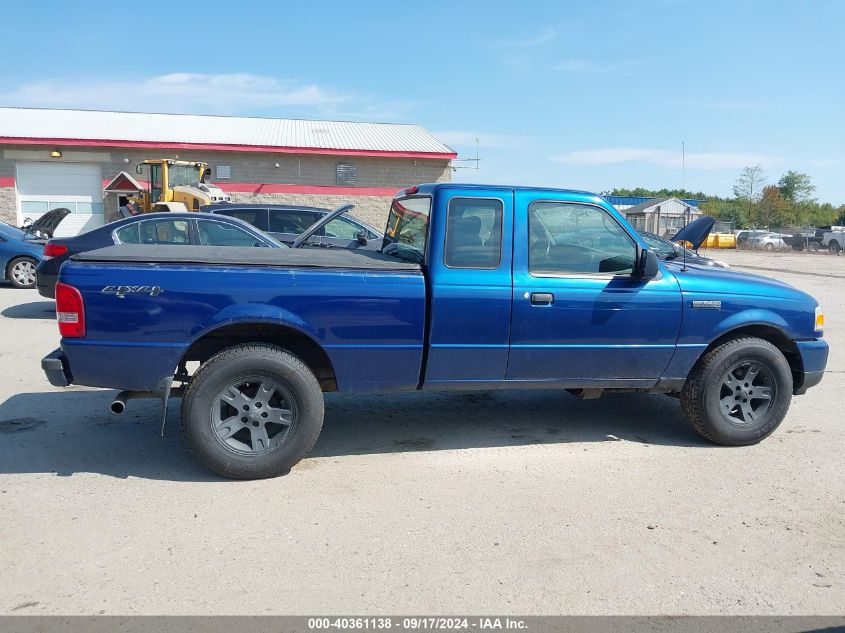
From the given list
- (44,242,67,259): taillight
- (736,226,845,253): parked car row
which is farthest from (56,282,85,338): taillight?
(736,226,845,253): parked car row

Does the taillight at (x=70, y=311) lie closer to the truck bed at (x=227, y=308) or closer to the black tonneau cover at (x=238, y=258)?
the truck bed at (x=227, y=308)

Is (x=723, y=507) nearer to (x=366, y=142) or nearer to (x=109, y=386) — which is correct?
(x=109, y=386)

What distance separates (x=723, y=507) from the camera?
4434 millimetres

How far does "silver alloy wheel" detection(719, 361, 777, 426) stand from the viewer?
18.1 feet

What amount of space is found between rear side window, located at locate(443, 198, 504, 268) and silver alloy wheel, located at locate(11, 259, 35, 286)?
11.0 meters

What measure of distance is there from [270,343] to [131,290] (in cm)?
93

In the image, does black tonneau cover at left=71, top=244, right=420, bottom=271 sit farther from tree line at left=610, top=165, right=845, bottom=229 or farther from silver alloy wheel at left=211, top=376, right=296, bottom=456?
tree line at left=610, top=165, right=845, bottom=229

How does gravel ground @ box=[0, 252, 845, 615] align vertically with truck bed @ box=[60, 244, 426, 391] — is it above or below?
below

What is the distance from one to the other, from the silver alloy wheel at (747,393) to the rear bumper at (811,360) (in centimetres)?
34

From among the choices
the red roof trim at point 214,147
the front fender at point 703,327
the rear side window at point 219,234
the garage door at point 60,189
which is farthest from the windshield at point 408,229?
the garage door at point 60,189

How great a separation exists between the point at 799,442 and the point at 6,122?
31234 millimetres

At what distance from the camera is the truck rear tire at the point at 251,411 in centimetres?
463

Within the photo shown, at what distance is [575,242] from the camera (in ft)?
17.3
